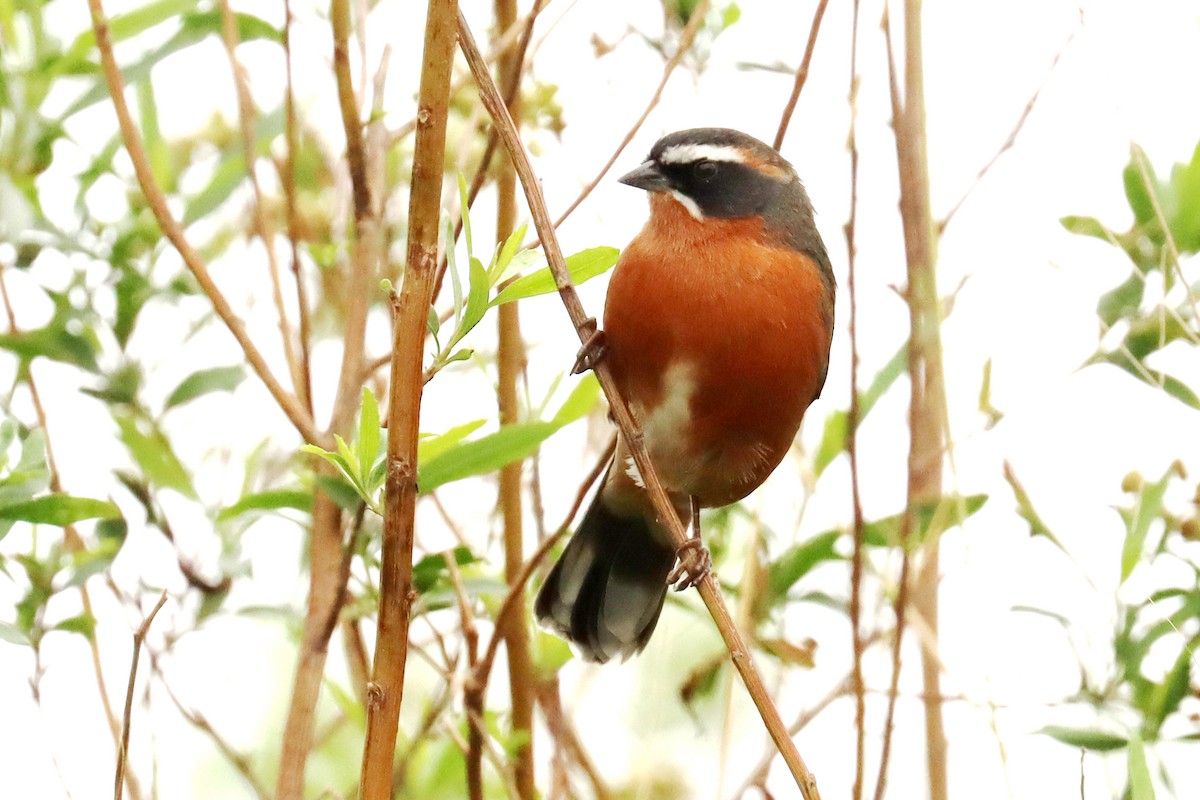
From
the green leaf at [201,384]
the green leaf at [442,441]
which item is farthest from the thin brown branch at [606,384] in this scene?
the green leaf at [201,384]

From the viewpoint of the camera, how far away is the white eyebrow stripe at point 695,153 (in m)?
4.17

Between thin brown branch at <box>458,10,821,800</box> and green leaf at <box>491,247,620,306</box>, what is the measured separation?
0.02 meters

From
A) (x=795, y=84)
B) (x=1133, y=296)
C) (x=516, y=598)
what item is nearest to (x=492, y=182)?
(x=795, y=84)

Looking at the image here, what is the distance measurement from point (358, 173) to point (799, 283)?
5.37 feet

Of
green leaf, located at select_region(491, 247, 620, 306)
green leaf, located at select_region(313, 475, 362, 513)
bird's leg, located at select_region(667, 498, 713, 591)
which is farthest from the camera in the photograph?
bird's leg, located at select_region(667, 498, 713, 591)

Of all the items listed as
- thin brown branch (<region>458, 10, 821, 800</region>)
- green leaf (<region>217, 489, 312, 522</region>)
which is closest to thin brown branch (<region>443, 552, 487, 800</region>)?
green leaf (<region>217, 489, 312, 522</region>)

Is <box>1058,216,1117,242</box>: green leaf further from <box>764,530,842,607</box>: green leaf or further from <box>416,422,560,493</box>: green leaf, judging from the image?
<box>416,422,560,493</box>: green leaf

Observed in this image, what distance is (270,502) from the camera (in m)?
2.97

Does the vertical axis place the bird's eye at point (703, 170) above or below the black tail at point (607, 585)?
above

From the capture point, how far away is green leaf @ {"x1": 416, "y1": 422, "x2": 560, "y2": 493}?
246 centimetres

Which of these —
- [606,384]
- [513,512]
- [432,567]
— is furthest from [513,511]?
[606,384]

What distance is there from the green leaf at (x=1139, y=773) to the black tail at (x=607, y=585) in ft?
5.93

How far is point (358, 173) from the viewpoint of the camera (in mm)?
3021

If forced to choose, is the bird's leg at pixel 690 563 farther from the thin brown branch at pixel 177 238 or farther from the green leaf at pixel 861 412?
the thin brown branch at pixel 177 238
